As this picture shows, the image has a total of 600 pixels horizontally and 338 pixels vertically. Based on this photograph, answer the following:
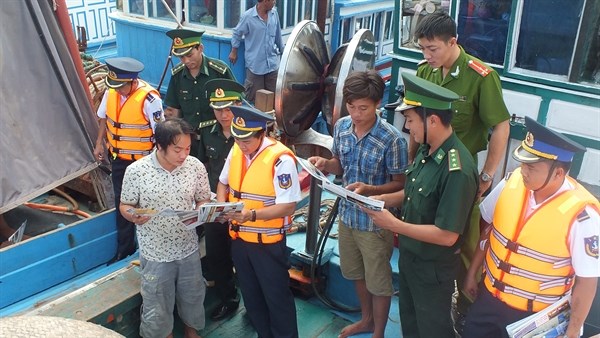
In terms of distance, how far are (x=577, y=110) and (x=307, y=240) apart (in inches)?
87.4

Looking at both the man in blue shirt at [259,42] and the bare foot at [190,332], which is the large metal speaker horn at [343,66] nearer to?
the bare foot at [190,332]

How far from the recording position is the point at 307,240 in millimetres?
4105

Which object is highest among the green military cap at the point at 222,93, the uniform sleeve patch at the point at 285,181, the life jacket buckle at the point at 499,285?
the green military cap at the point at 222,93

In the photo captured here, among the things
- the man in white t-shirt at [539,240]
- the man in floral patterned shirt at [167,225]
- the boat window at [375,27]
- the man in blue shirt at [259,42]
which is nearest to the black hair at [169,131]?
the man in floral patterned shirt at [167,225]

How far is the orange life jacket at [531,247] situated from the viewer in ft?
7.68

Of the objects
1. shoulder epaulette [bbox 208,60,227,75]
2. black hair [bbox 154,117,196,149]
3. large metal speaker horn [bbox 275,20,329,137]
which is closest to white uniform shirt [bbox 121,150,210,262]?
black hair [bbox 154,117,196,149]

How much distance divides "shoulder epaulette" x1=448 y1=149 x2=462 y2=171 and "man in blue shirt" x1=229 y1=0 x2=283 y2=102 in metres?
5.29

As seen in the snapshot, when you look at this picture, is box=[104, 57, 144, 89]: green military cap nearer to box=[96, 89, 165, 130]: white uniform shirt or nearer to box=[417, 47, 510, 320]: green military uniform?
box=[96, 89, 165, 130]: white uniform shirt

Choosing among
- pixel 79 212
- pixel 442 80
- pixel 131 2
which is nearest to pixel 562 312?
pixel 442 80

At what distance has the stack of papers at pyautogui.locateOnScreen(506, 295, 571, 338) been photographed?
240cm

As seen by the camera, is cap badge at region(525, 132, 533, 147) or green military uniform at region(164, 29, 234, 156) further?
green military uniform at region(164, 29, 234, 156)

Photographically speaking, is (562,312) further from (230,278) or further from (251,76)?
(251,76)

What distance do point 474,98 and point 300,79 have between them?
1.34 metres

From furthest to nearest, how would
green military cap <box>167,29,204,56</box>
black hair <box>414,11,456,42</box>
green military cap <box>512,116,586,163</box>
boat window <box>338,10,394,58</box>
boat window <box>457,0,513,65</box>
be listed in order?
boat window <box>338,10,394,58</box>
green military cap <box>167,29,204,56</box>
boat window <box>457,0,513,65</box>
black hair <box>414,11,456,42</box>
green military cap <box>512,116,586,163</box>
